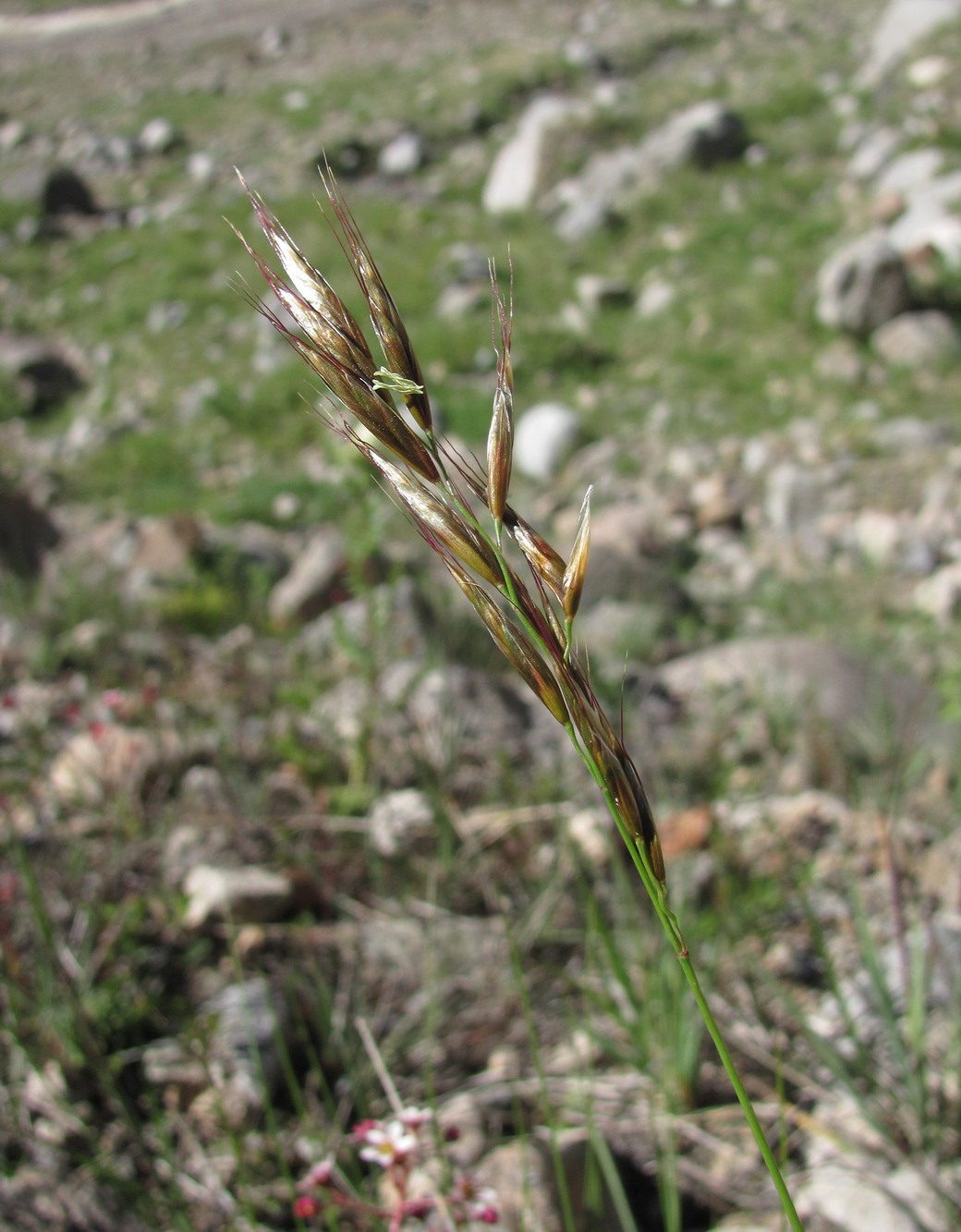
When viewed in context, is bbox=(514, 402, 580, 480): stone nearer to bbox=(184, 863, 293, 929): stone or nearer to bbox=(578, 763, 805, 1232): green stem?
bbox=(184, 863, 293, 929): stone

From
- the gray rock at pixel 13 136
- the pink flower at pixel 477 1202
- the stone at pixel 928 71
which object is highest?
the gray rock at pixel 13 136

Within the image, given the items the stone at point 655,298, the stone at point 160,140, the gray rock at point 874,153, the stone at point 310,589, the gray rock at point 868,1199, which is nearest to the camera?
the gray rock at point 868,1199

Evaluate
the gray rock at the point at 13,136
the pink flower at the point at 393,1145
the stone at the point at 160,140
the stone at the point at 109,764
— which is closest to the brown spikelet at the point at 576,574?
the pink flower at the point at 393,1145

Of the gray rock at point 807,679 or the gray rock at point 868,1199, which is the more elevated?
the gray rock at point 868,1199

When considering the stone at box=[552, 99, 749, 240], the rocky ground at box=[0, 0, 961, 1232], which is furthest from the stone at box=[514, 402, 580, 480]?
the stone at box=[552, 99, 749, 240]

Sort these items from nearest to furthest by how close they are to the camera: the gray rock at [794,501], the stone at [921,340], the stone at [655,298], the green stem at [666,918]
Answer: the green stem at [666,918] < the gray rock at [794,501] < the stone at [921,340] < the stone at [655,298]

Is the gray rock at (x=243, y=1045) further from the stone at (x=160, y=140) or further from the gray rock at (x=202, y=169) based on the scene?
the stone at (x=160, y=140)

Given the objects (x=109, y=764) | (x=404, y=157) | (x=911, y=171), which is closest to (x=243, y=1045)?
(x=109, y=764)
